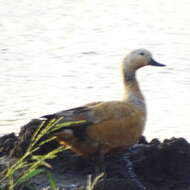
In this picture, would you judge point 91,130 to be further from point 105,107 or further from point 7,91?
point 7,91

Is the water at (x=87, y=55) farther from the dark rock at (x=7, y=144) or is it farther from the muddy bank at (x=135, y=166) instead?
the muddy bank at (x=135, y=166)

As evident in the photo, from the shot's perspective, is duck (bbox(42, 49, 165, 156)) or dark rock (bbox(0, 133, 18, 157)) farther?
dark rock (bbox(0, 133, 18, 157))

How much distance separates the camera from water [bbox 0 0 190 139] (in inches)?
496

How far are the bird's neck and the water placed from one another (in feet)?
5.90

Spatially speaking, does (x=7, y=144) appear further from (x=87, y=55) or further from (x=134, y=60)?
(x=87, y=55)

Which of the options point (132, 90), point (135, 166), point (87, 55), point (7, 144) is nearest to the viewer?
point (135, 166)

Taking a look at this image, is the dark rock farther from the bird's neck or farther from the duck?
the bird's neck

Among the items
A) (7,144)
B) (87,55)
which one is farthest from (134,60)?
(87,55)

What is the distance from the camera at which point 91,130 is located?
8.61 meters

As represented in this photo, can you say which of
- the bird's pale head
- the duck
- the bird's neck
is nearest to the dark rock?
the duck

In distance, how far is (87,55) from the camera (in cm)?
1586

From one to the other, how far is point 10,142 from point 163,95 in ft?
14.5

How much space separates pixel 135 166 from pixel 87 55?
24.4 feet

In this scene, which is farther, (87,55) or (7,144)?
(87,55)
